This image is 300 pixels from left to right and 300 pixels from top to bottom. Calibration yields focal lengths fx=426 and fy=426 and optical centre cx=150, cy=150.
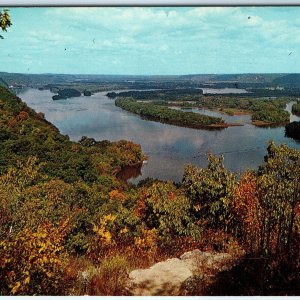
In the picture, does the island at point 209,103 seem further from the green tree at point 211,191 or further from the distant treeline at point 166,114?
the green tree at point 211,191

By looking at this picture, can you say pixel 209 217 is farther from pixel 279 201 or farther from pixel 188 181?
pixel 279 201

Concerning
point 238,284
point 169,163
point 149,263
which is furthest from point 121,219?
point 238,284

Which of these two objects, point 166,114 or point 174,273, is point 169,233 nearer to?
point 166,114

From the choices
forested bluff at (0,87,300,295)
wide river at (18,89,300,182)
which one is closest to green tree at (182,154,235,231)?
forested bluff at (0,87,300,295)

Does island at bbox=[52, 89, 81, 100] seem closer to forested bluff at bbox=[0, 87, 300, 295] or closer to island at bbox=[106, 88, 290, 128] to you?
island at bbox=[106, 88, 290, 128]

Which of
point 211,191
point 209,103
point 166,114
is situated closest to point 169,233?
point 211,191

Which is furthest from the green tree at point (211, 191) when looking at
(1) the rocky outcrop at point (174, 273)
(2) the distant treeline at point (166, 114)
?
(1) the rocky outcrop at point (174, 273)
